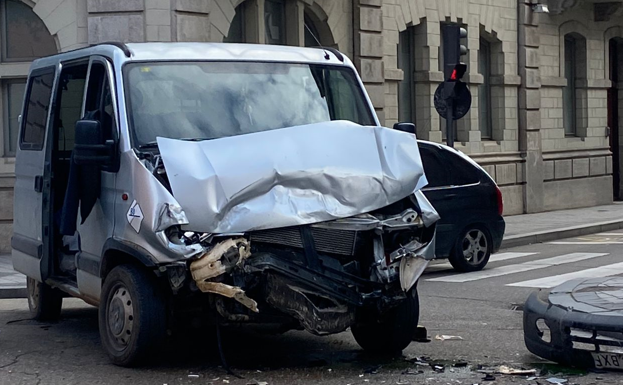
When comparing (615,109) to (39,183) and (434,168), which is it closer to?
(434,168)

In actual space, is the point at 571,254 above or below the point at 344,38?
below

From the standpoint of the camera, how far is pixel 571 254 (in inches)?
622

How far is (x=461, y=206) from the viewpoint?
43.4ft

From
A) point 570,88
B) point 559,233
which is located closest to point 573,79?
point 570,88

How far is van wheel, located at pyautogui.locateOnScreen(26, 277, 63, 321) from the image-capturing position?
9.81 m

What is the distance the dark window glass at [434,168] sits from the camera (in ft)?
43.0

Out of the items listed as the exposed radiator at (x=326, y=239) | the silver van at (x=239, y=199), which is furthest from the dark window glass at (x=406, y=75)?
the exposed radiator at (x=326, y=239)

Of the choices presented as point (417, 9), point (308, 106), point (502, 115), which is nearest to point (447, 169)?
point (308, 106)

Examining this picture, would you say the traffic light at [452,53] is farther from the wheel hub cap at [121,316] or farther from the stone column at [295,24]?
the wheel hub cap at [121,316]

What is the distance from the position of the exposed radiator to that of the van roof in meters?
1.72

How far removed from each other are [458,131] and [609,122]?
7.01m

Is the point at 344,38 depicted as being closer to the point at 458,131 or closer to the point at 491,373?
the point at 458,131

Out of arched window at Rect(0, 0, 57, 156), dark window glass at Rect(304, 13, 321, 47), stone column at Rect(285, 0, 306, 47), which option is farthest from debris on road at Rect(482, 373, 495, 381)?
dark window glass at Rect(304, 13, 321, 47)

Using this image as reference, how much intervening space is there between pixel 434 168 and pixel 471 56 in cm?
1078
